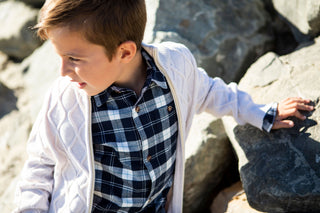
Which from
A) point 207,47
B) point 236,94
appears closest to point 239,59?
point 207,47

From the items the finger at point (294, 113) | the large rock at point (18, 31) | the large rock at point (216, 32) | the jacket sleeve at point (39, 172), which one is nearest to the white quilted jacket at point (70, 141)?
the jacket sleeve at point (39, 172)

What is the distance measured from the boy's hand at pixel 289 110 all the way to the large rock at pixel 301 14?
0.70 m

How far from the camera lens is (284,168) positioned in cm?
192

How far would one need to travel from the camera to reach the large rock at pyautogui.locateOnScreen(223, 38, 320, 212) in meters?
1.86

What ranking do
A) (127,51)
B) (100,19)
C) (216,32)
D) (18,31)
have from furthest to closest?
(18,31)
(216,32)
(127,51)
(100,19)

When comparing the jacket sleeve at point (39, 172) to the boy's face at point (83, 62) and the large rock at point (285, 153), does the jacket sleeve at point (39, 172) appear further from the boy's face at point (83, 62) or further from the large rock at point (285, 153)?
the large rock at point (285, 153)

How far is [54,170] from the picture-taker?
1.84m

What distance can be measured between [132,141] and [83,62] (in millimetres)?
449

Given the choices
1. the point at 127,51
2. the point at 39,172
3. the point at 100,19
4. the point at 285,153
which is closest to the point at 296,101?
the point at 285,153

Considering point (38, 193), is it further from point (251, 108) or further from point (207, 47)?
point (207, 47)

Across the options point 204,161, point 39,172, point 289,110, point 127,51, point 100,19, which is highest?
point 100,19

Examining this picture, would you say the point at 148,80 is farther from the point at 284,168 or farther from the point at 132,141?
the point at 284,168

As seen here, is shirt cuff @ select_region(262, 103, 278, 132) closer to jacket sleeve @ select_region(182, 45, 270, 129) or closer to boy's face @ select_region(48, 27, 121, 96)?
jacket sleeve @ select_region(182, 45, 270, 129)

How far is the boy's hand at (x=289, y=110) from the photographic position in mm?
1929
